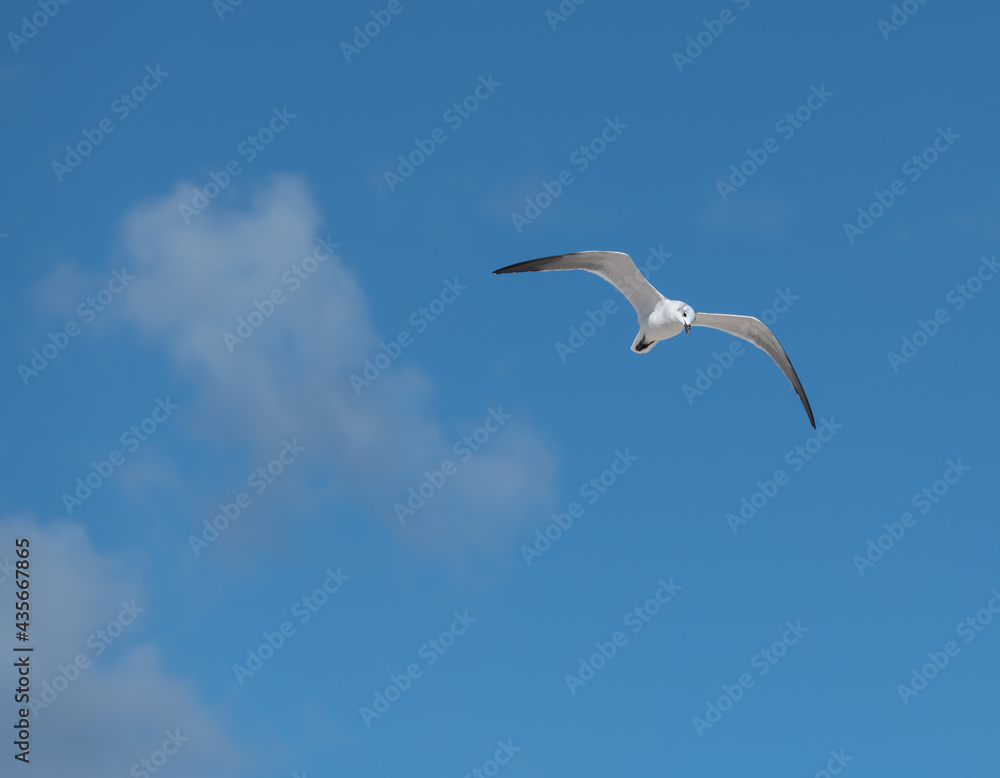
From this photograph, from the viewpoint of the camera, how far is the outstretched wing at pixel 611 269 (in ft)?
103

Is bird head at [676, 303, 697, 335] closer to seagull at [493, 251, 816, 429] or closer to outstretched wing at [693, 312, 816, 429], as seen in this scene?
seagull at [493, 251, 816, 429]

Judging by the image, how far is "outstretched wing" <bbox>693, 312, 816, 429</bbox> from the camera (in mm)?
34656

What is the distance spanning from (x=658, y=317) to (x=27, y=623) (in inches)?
901

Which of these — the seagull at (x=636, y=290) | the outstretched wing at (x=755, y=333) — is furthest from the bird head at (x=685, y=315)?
the outstretched wing at (x=755, y=333)

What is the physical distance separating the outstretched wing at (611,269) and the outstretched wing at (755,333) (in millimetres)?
2693

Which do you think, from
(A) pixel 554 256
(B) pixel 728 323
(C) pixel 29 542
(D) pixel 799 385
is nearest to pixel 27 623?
(C) pixel 29 542

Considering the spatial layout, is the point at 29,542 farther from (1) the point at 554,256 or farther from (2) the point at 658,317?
(2) the point at 658,317

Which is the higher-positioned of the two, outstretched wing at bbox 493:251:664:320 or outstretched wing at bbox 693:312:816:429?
outstretched wing at bbox 693:312:816:429

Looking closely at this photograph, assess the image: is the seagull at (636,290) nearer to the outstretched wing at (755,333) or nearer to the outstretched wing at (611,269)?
the outstretched wing at (611,269)

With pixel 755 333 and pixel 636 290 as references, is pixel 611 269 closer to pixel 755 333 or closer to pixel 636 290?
pixel 636 290

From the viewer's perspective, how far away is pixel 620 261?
103 ft

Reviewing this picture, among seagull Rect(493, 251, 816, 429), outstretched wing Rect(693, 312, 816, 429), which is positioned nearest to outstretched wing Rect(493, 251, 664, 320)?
seagull Rect(493, 251, 816, 429)

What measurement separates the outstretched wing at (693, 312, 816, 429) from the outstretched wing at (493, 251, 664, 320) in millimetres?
2693

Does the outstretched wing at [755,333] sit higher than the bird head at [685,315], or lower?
higher
